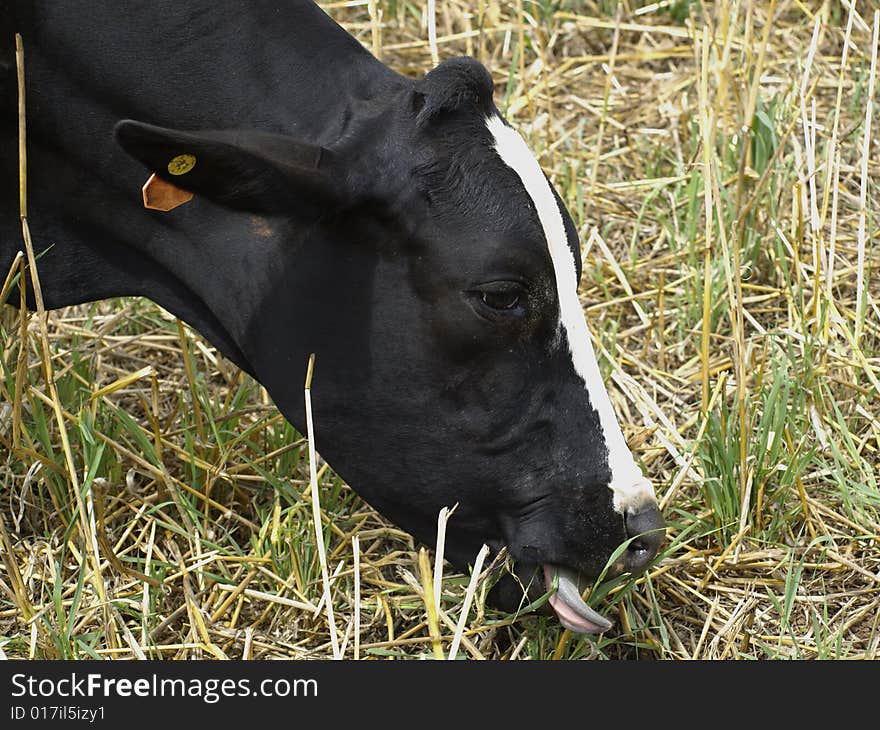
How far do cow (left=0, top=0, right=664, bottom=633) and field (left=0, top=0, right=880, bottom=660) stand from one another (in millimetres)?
136

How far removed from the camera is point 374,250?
9.39ft

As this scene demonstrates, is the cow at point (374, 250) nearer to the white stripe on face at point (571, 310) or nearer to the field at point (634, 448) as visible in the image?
the white stripe on face at point (571, 310)

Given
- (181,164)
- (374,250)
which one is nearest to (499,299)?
(374,250)

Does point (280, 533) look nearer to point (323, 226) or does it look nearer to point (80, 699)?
point (80, 699)

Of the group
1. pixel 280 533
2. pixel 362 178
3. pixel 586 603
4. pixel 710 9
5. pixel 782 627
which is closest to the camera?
pixel 362 178

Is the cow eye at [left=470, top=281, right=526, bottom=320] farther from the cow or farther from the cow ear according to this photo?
the cow ear

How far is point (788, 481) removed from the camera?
3.65 metres

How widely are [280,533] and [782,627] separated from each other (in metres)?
1.20

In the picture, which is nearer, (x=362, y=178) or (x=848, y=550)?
(x=362, y=178)

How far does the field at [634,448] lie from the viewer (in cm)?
330

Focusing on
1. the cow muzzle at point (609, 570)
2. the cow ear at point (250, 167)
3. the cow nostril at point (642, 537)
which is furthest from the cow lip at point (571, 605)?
the cow ear at point (250, 167)

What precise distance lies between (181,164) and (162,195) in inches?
4.8

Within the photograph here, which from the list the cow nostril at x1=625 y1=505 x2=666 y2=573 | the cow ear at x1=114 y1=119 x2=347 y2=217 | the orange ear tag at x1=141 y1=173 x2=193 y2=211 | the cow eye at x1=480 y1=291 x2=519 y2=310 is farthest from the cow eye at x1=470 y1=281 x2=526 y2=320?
the orange ear tag at x1=141 y1=173 x2=193 y2=211

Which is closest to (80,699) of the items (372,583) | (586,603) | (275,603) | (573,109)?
(275,603)
